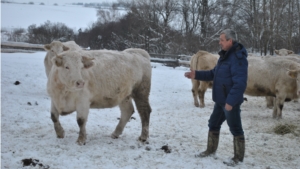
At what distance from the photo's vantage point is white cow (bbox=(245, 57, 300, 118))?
8.98 metres

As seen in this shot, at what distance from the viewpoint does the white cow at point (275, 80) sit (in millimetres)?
8984

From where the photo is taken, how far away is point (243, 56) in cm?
489

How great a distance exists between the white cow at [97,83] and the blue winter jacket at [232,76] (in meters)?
1.85

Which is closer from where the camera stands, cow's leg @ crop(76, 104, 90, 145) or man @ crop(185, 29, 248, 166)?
man @ crop(185, 29, 248, 166)

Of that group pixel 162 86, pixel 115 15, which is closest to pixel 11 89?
pixel 162 86

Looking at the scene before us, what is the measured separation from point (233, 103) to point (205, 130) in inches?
105

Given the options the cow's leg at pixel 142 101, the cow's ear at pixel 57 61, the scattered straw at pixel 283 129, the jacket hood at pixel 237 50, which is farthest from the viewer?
the scattered straw at pixel 283 129

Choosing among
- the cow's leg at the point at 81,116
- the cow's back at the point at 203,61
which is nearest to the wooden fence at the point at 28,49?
the cow's back at the point at 203,61

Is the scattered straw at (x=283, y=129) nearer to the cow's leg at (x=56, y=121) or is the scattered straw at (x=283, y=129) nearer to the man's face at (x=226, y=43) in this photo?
the man's face at (x=226, y=43)

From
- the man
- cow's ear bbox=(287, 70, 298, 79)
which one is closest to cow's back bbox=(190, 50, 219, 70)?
cow's ear bbox=(287, 70, 298, 79)

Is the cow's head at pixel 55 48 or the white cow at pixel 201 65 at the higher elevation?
the cow's head at pixel 55 48

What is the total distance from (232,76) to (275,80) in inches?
193

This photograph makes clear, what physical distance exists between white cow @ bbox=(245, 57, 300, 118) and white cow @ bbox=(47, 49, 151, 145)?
403cm

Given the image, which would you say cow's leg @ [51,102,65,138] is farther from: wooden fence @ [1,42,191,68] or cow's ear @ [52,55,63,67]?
wooden fence @ [1,42,191,68]
